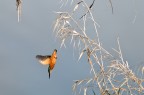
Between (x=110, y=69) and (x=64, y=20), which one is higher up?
(x=64, y=20)

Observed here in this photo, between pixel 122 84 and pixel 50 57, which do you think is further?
pixel 50 57

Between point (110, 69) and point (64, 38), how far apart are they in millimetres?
508

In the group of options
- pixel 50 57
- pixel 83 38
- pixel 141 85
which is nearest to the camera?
pixel 141 85

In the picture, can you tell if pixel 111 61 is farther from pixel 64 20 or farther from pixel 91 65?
pixel 64 20

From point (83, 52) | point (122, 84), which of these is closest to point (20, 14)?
point (83, 52)

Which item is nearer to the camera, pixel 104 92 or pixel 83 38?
pixel 104 92

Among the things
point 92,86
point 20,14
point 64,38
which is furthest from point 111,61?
point 20,14

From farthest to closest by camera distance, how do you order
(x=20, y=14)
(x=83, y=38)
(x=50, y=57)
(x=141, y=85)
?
(x=50, y=57) < (x=83, y=38) < (x=141, y=85) < (x=20, y=14)

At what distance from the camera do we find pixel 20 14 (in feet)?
6.43

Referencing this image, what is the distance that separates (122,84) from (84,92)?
1.12ft

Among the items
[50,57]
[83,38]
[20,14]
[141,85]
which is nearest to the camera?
[20,14]

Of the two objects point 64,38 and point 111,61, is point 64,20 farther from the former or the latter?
point 111,61

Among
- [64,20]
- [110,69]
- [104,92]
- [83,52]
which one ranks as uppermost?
→ [64,20]

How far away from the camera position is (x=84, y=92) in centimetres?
252
